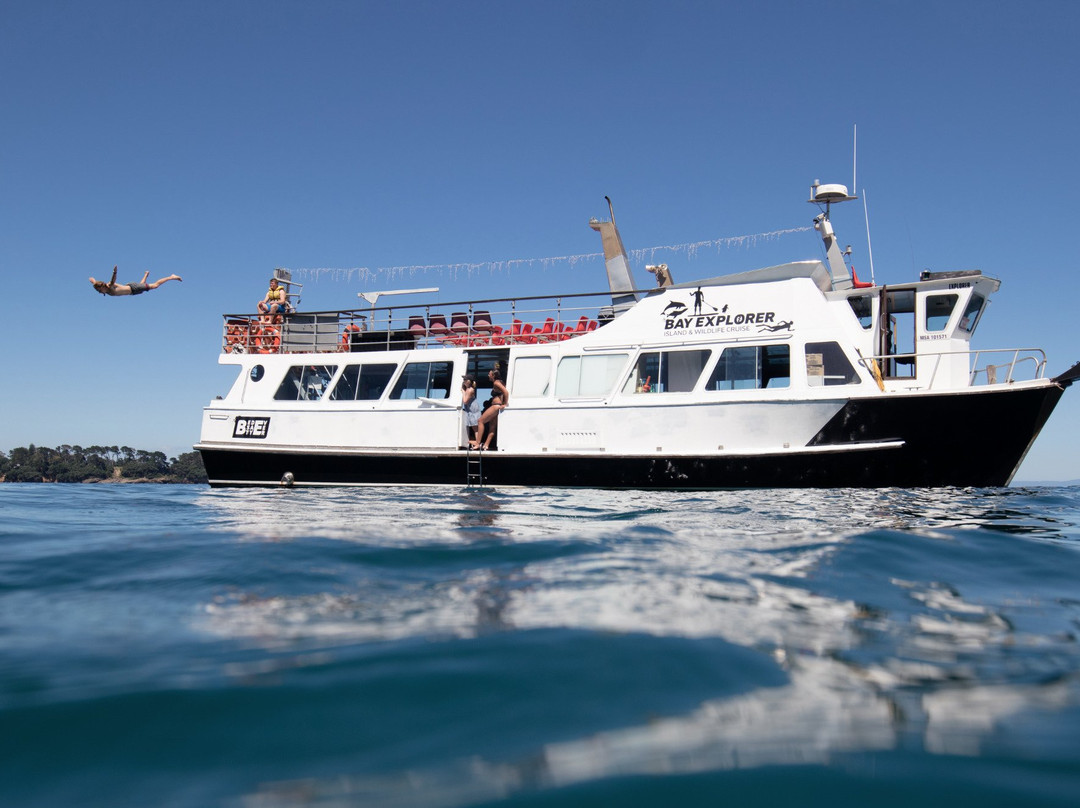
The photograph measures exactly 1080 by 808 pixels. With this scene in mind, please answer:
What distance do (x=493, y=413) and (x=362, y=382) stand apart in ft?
9.63

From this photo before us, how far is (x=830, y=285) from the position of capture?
11469 mm

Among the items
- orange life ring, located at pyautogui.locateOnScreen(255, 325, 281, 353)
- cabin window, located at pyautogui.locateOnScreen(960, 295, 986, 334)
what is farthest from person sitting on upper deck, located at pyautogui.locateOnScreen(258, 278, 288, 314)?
cabin window, located at pyautogui.locateOnScreen(960, 295, 986, 334)

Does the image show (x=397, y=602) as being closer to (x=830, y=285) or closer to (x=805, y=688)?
(x=805, y=688)

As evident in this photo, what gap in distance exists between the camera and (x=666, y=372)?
1091 centimetres

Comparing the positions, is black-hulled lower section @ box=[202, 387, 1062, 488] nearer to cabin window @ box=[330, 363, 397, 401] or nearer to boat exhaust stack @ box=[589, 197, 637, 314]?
cabin window @ box=[330, 363, 397, 401]

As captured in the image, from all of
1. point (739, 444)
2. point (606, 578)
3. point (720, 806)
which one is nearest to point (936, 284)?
point (739, 444)

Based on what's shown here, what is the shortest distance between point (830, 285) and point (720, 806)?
37.5 ft

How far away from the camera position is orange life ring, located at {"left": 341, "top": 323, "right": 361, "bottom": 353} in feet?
43.2

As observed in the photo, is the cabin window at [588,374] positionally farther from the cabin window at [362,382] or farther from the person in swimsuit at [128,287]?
the person in swimsuit at [128,287]

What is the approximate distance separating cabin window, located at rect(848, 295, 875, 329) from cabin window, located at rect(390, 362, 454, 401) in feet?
22.2

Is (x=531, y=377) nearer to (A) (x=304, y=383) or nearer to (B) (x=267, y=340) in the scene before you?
(A) (x=304, y=383)

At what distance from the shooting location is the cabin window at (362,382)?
500 inches

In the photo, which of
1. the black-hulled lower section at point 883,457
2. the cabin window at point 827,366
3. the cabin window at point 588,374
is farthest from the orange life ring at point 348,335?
the cabin window at point 827,366

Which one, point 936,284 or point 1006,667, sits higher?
point 936,284
